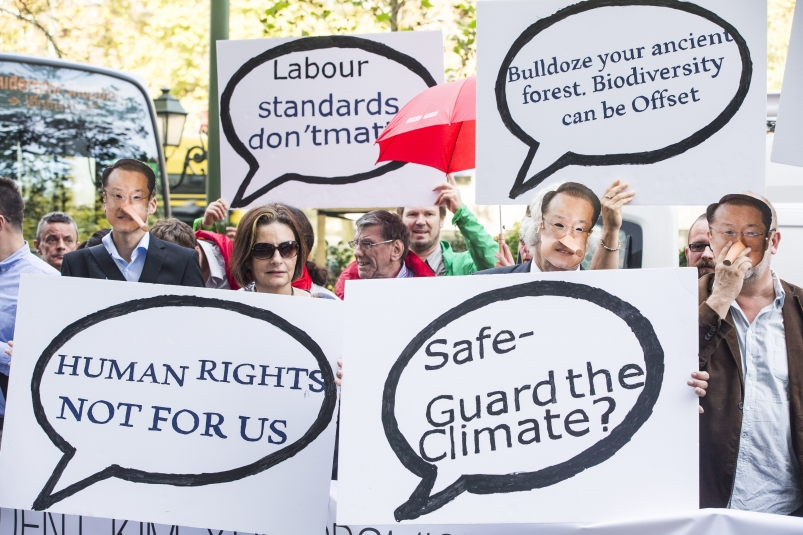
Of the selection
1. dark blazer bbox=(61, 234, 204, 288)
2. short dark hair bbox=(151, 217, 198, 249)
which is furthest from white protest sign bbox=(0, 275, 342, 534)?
short dark hair bbox=(151, 217, 198, 249)

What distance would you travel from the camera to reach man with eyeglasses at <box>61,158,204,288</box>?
3395mm

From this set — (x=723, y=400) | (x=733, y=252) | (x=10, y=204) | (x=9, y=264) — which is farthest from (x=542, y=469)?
(x=10, y=204)

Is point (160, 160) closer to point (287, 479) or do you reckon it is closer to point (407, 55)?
point (407, 55)

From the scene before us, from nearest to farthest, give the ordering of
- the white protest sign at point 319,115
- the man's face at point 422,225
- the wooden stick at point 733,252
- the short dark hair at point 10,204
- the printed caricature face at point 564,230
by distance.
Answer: the wooden stick at point 733,252, the printed caricature face at point 564,230, the short dark hair at point 10,204, the white protest sign at point 319,115, the man's face at point 422,225

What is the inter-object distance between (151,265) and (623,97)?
1870mm

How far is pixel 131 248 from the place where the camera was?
353 cm

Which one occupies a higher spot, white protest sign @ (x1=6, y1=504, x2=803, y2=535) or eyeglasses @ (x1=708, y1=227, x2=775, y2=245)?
eyeglasses @ (x1=708, y1=227, x2=775, y2=245)

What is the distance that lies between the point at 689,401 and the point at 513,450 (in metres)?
0.50

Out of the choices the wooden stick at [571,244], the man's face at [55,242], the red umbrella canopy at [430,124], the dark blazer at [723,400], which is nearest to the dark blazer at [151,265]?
the red umbrella canopy at [430,124]

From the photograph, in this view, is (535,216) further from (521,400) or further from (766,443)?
(766,443)

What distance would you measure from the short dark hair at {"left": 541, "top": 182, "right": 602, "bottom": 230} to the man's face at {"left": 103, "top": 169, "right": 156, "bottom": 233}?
4.86 ft

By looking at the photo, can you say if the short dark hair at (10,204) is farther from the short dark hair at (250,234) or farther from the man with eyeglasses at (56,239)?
the man with eyeglasses at (56,239)

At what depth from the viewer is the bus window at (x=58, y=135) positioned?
788 cm

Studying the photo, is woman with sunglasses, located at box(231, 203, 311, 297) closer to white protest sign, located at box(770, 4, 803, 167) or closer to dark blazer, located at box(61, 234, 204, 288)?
dark blazer, located at box(61, 234, 204, 288)
